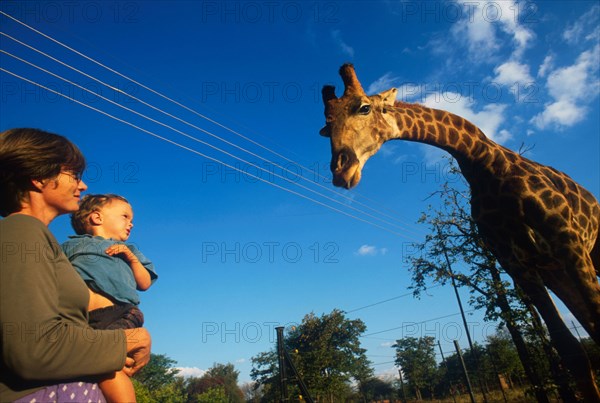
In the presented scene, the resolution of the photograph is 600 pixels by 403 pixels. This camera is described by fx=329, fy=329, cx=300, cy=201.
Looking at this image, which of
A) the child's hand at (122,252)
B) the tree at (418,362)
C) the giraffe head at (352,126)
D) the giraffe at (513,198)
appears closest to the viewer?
the child's hand at (122,252)

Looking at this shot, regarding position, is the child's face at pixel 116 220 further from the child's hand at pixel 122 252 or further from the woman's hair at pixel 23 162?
the woman's hair at pixel 23 162

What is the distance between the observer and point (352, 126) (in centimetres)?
464

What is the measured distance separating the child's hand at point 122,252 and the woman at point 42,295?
0.74 meters

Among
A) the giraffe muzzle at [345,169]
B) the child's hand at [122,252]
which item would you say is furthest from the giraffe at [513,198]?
the child's hand at [122,252]

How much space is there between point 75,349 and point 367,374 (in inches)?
A: 2652

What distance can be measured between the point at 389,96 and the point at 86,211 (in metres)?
4.48

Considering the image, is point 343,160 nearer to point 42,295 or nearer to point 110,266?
point 110,266

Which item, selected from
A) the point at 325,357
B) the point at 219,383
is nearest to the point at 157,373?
the point at 219,383

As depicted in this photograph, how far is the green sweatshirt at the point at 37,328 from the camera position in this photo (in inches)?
41.3

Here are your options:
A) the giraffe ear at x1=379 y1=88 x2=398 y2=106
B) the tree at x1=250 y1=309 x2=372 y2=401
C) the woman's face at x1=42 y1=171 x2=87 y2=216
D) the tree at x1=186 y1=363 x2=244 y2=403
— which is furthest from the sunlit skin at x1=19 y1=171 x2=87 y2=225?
the tree at x1=186 y1=363 x2=244 y2=403

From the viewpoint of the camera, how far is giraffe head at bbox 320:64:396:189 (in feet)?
14.0

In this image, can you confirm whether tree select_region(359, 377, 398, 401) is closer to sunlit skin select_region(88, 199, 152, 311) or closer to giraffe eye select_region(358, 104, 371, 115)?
→ giraffe eye select_region(358, 104, 371, 115)

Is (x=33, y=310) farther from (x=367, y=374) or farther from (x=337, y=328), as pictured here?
(x=367, y=374)

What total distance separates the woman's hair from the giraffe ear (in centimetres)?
459
